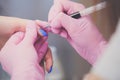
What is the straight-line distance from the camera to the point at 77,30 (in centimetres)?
81

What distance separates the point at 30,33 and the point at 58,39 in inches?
3.1

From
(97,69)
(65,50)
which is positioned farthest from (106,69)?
(65,50)

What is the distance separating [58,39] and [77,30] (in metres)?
0.06

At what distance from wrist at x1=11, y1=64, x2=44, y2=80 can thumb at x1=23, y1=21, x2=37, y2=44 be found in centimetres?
7

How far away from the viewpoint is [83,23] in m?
0.81

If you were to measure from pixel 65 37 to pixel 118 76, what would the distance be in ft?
0.59

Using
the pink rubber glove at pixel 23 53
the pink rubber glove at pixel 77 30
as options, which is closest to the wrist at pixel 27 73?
the pink rubber glove at pixel 23 53

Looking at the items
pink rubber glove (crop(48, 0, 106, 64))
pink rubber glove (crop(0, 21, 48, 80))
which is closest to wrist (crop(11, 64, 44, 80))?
pink rubber glove (crop(0, 21, 48, 80))

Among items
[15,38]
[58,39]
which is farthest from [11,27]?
[58,39]

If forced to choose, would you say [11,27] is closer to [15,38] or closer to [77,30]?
[15,38]

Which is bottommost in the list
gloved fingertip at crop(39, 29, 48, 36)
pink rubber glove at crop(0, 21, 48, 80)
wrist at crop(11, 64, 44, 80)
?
wrist at crop(11, 64, 44, 80)

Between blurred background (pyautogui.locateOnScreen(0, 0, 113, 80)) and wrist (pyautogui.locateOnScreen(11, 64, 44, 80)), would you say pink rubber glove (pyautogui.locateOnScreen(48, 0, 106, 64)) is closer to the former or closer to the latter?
blurred background (pyautogui.locateOnScreen(0, 0, 113, 80))

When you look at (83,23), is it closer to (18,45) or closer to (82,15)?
(82,15)

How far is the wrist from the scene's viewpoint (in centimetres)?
77
